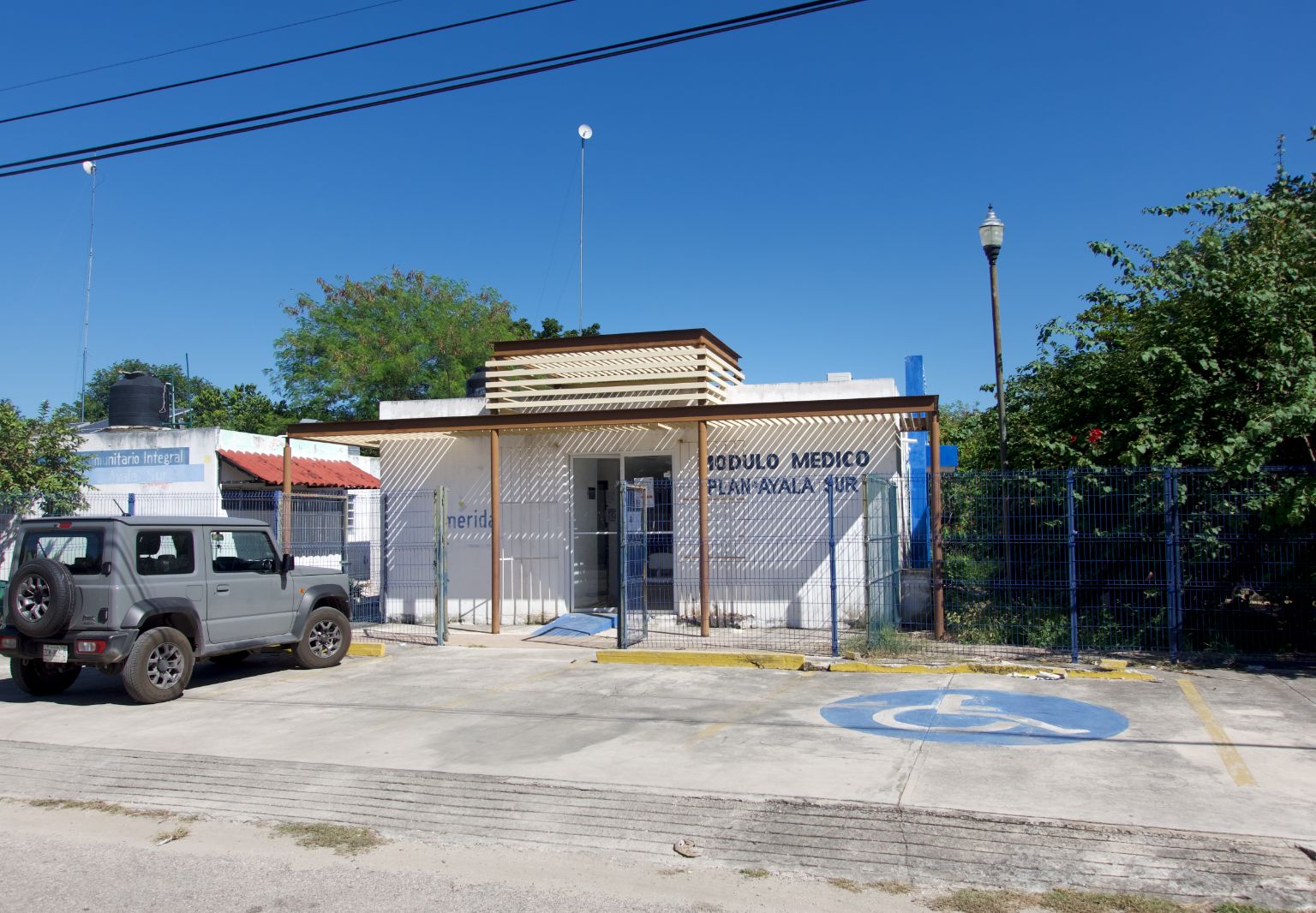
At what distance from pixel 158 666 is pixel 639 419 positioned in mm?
7400

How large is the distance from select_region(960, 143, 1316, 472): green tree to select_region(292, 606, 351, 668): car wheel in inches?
391

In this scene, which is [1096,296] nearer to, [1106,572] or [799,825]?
[1106,572]

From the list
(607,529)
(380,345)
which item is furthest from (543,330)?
(607,529)

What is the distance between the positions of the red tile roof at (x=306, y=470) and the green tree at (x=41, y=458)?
304cm

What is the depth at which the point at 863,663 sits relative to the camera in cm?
1161

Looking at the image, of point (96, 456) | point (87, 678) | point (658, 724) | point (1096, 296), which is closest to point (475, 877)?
point (658, 724)

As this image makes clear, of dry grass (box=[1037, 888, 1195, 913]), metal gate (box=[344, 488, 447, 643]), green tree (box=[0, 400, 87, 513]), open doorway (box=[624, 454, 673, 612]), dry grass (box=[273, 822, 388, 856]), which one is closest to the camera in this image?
dry grass (box=[1037, 888, 1195, 913])

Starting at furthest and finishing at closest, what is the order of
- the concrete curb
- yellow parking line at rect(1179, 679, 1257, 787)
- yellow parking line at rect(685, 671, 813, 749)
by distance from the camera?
the concrete curb < yellow parking line at rect(685, 671, 813, 749) < yellow parking line at rect(1179, 679, 1257, 787)

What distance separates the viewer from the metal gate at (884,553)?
13227 mm

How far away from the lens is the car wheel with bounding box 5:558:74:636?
31.3 ft

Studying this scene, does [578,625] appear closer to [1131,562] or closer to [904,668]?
[904,668]

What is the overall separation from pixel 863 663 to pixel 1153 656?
11.8 feet

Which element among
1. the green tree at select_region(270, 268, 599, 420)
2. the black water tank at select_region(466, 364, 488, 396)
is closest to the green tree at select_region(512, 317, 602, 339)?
the green tree at select_region(270, 268, 599, 420)

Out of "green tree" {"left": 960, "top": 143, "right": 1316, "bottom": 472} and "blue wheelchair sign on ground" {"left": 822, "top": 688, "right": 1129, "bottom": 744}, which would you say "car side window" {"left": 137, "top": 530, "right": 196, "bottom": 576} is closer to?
"blue wheelchair sign on ground" {"left": 822, "top": 688, "right": 1129, "bottom": 744}
